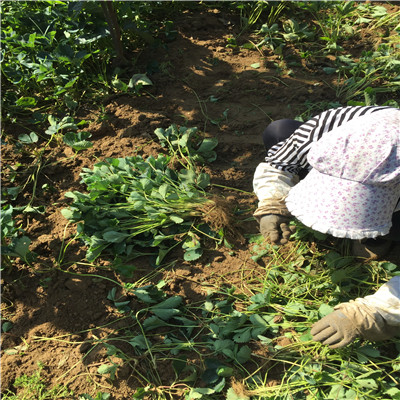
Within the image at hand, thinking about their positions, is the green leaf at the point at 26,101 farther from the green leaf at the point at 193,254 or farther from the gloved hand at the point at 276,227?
the gloved hand at the point at 276,227

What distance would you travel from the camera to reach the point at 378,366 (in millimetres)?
1695

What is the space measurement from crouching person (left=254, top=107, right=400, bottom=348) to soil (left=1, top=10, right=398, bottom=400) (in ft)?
1.65

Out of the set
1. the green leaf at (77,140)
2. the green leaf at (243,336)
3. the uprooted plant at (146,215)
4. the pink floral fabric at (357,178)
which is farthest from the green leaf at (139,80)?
the green leaf at (243,336)

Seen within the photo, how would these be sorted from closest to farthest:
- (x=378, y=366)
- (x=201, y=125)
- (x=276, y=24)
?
(x=378, y=366), (x=201, y=125), (x=276, y=24)

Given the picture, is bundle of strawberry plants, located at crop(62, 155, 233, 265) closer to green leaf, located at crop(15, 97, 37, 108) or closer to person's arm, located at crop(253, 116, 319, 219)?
person's arm, located at crop(253, 116, 319, 219)

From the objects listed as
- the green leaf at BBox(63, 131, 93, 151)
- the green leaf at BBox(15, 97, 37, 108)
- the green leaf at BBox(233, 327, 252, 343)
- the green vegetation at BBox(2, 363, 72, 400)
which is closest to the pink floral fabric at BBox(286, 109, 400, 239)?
the green leaf at BBox(233, 327, 252, 343)

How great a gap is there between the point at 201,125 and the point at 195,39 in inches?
33.2

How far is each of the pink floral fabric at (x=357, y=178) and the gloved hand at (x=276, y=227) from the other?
0.97ft

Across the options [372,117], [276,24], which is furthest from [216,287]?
[276,24]

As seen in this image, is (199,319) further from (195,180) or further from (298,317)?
(195,180)

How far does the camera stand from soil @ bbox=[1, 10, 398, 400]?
6.11ft

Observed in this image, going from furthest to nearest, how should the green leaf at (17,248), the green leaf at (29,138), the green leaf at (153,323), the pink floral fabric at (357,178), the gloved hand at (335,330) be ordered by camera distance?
the green leaf at (29,138) → the green leaf at (17,248) → the green leaf at (153,323) → the gloved hand at (335,330) → the pink floral fabric at (357,178)

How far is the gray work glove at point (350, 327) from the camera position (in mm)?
1578

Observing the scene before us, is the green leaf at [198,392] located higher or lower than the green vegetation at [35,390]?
higher
